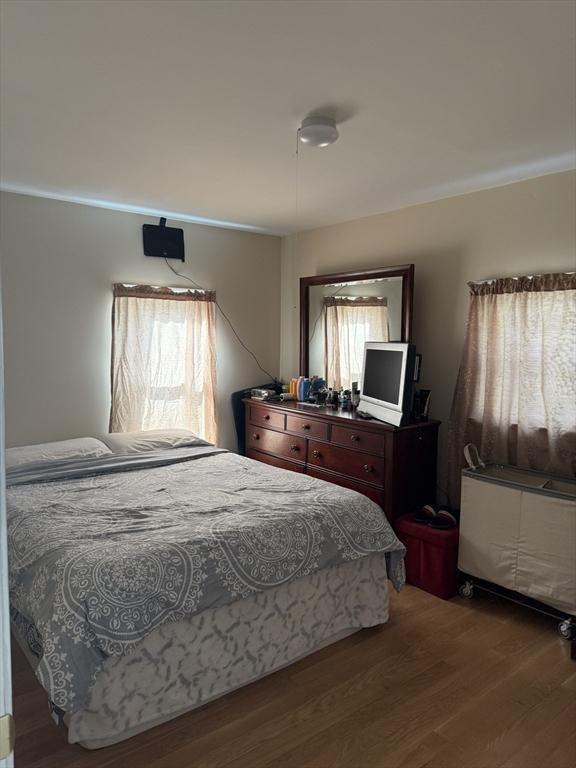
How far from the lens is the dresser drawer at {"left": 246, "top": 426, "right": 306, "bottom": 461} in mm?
4055

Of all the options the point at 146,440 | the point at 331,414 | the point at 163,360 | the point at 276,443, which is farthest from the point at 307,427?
the point at 163,360

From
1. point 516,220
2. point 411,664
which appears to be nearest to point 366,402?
point 516,220

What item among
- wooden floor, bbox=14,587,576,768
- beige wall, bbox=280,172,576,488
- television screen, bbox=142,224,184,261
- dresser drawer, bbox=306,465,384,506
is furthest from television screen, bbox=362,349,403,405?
television screen, bbox=142,224,184,261

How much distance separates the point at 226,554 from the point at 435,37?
2026 millimetres

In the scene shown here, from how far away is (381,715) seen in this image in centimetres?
213

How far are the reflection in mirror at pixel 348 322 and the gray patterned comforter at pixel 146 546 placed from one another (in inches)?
53.2

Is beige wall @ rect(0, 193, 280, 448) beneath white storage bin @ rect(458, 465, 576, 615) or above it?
above

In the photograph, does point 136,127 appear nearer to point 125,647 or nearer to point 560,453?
point 125,647

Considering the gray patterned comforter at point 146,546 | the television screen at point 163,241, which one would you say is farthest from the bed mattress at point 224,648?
the television screen at point 163,241

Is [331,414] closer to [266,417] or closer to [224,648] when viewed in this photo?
[266,417]

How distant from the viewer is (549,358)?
301cm

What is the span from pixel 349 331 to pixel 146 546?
261 cm

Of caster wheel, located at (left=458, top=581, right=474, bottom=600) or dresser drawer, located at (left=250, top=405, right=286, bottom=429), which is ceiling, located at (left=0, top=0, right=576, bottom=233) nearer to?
dresser drawer, located at (left=250, top=405, right=286, bottom=429)

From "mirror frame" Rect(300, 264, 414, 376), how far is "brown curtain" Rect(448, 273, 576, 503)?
1.41ft
